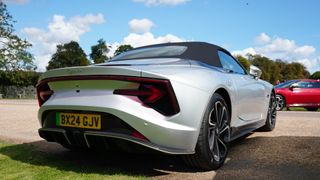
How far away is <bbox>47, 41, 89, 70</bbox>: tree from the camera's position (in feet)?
305

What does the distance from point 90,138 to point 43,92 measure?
97 centimetres

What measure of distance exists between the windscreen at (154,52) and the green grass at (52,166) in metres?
1.32

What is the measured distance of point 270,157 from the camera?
4758mm

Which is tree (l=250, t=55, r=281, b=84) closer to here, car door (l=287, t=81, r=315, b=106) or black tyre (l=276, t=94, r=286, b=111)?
car door (l=287, t=81, r=315, b=106)

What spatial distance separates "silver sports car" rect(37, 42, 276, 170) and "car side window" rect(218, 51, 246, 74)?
1.77 feet

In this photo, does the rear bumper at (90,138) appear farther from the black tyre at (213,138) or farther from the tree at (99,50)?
the tree at (99,50)

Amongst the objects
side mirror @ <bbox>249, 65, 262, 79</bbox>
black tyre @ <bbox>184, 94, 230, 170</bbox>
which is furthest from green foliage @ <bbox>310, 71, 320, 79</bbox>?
black tyre @ <bbox>184, 94, 230, 170</bbox>

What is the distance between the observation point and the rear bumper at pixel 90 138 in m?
3.65

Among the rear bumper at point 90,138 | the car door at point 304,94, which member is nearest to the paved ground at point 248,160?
the rear bumper at point 90,138

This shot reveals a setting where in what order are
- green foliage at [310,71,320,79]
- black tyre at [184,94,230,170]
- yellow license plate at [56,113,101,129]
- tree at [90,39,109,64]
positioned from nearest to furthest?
yellow license plate at [56,113,101,129], black tyre at [184,94,230,170], tree at [90,39,109,64], green foliage at [310,71,320,79]

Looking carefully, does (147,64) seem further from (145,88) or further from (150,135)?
(150,135)

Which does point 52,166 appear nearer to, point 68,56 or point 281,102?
point 281,102

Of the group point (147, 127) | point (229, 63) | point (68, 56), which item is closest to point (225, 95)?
point (229, 63)

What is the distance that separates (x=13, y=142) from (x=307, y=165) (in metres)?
4.13
